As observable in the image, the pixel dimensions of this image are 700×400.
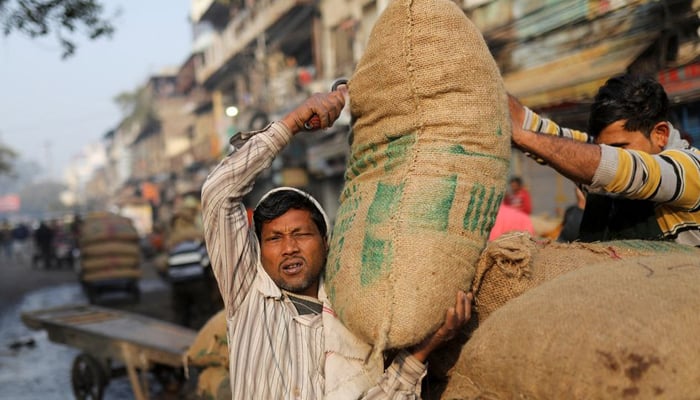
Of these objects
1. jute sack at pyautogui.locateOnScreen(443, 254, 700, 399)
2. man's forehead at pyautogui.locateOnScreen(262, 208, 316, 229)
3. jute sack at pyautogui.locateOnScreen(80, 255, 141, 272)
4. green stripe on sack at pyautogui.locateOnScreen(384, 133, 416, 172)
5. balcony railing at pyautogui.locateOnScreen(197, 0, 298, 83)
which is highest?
balcony railing at pyautogui.locateOnScreen(197, 0, 298, 83)

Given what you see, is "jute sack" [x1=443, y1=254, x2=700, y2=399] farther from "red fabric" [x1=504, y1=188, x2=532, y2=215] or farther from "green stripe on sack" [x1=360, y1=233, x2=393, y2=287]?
"red fabric" [x1=504, y1=188, x2=532, y2=215]

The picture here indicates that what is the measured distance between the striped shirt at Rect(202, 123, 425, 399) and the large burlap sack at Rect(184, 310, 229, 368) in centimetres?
115

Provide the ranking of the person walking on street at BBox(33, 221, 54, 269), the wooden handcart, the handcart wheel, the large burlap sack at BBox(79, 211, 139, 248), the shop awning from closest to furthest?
the wooden handcart
the handcart wheel
the shop awning
the large burlap sack at BBox(79, 211, 139, 248)
the person walking on street at BBox(33, 221, 54, 269)

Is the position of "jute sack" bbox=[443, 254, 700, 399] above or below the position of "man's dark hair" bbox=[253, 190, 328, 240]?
below

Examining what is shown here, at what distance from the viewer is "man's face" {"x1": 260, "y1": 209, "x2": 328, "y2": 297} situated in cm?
227

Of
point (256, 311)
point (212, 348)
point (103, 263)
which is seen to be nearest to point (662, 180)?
point (256, 311)

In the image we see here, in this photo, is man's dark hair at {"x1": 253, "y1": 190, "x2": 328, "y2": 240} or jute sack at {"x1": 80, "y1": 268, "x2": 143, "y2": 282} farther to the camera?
jute sack at {"x1": 80, "y1": 268, "x2": 143, "y2": 282}

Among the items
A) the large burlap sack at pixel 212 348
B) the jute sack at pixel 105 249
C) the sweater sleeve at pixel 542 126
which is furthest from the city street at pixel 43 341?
the sweater sleeve at pixel 542 126

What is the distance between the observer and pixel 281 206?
91.5 inches

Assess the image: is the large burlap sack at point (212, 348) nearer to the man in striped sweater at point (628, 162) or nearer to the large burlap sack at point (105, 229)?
the man in striped sweater at point (628, 162)

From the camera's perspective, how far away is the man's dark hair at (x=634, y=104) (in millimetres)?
2131

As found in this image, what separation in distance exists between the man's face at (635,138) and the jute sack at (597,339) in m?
0.45

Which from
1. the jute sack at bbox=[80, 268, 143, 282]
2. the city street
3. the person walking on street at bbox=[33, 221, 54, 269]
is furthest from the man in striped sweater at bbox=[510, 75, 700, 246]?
the person walking on street at bbox=[33, 221, 54, 269]

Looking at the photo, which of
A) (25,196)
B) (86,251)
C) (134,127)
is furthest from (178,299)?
(25,196)
